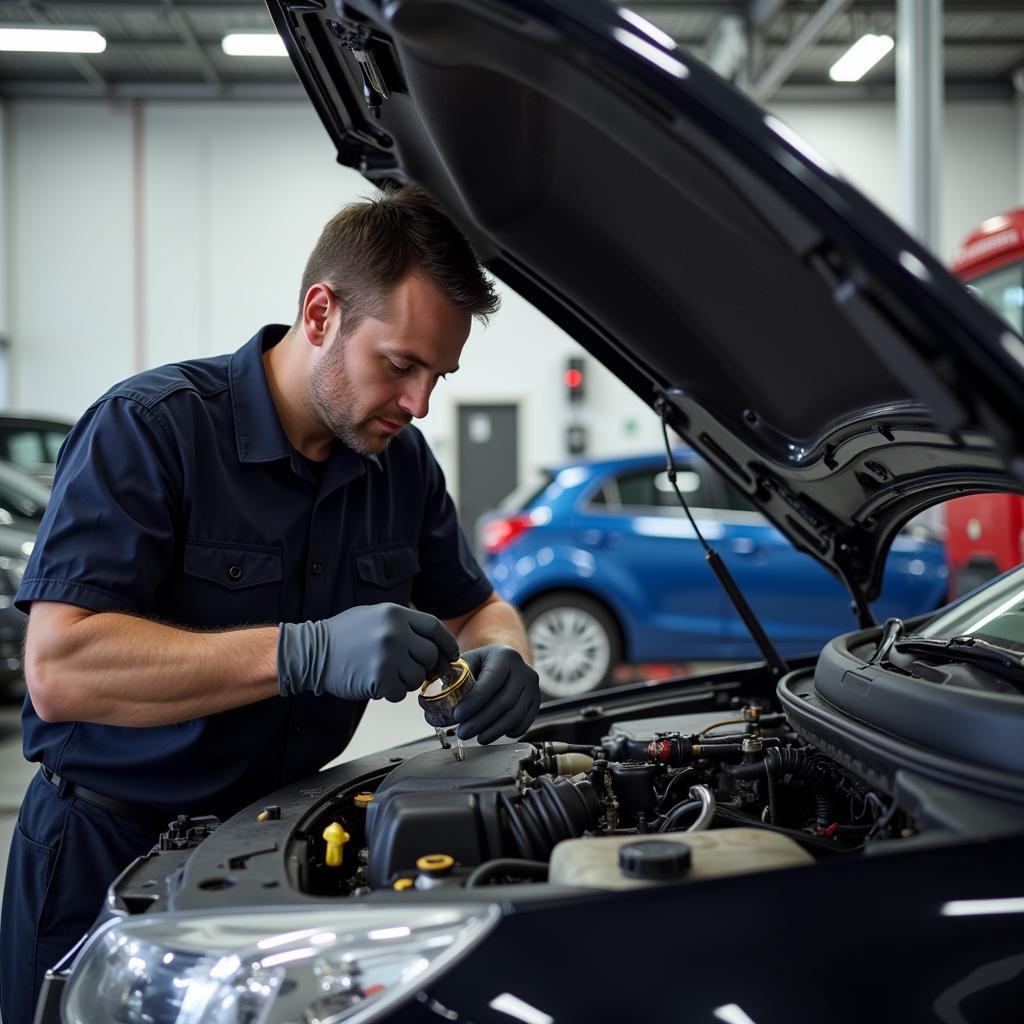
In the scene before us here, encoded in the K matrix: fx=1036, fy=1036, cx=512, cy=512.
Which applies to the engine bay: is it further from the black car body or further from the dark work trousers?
the dark work trousers

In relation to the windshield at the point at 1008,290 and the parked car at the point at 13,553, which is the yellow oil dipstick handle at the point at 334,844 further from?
the windshield at the point at 1008,290

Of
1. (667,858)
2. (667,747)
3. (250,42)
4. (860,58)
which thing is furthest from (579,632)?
(860,58)

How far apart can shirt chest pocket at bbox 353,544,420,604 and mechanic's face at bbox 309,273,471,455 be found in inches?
8.7

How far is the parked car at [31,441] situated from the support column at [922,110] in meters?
5.76

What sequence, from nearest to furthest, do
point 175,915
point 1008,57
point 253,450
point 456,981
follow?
1. point 456,981
2. point 175,915
3. point 253,450
4. point 1008,57

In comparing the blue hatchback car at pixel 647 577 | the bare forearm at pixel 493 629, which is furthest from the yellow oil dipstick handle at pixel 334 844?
the blue hatchback car at pixel 647 577

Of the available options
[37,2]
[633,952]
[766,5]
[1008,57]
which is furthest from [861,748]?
[1008,57]

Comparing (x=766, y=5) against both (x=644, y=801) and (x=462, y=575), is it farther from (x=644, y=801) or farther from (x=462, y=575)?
(x=644, y=801)

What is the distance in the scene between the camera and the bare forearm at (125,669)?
54.3 inches

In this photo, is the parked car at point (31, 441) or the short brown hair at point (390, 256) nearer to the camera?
the short brown hair at point (390, 256)

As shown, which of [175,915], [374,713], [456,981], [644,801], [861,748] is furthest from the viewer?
[374,713]

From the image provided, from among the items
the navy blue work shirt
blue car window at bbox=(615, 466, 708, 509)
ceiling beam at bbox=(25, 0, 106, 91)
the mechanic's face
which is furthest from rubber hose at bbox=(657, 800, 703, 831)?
ceiling beam at bbox=(25, 0, 106, 91)

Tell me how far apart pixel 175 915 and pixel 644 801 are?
699 millimetres

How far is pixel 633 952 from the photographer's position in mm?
857
